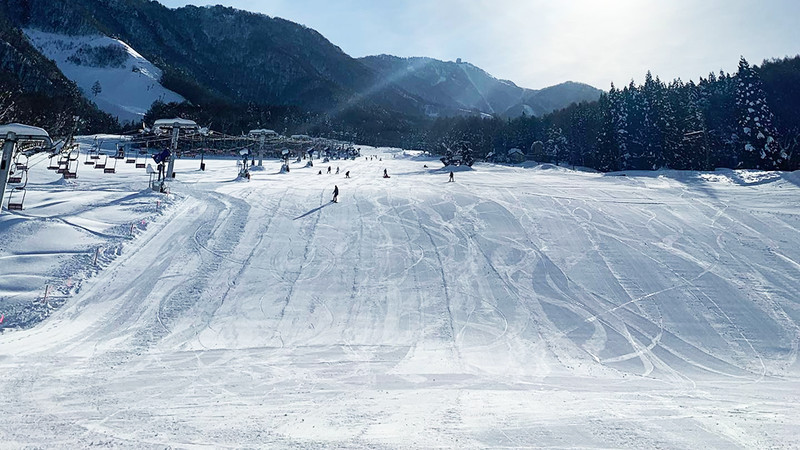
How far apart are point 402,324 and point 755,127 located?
58842 millimetres

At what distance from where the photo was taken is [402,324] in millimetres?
16297

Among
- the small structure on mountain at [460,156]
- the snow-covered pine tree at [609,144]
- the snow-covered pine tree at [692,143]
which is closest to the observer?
the snow-covered pine tree at [692,143]

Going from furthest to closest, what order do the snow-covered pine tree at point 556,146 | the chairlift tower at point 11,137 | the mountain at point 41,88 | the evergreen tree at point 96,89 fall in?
the evergreen tree at point 96,89, the snow-covered pine tree at point 556,146, the mountain at point 41,88, the chairlift tower at point 11,137

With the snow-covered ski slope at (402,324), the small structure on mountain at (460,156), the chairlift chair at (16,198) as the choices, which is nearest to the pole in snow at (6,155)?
the snow-covered ski slope at (402,324)

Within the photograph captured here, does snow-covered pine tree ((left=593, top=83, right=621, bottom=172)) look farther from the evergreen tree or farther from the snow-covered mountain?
the evergreen tree

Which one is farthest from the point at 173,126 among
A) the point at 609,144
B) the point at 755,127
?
the point at 755,127

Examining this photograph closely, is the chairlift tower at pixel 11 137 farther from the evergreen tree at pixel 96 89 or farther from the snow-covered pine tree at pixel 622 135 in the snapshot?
the evergreen tree at pixel 96 89

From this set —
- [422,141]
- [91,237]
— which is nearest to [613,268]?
[91,237]

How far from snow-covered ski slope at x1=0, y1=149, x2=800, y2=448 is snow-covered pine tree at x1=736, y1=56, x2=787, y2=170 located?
25.7 meters

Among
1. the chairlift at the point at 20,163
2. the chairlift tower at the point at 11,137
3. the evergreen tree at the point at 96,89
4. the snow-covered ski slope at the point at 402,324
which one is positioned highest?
the evergreen tree at the point at 96,89

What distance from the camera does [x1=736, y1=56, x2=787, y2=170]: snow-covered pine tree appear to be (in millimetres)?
52438

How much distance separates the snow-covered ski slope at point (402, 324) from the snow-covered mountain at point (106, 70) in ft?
510

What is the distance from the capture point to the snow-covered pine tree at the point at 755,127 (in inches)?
2064

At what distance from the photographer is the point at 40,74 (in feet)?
407
